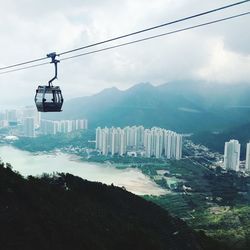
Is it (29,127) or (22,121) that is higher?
(22,121)

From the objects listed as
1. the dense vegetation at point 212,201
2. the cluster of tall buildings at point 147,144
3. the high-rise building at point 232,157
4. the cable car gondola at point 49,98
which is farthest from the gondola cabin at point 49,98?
the cluster of tall buildings at point 147,144

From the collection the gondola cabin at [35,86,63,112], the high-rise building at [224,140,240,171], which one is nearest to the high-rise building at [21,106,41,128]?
the high-rise building at [224,140,240,171]

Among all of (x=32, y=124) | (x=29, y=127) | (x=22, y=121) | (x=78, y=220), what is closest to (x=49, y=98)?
(x=78, y=220)

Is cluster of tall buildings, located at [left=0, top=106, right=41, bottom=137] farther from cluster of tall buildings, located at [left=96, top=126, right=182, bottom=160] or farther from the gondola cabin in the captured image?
the gondola cabin

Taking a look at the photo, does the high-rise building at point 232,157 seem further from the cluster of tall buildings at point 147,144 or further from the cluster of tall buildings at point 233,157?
the cluster of tall buildings at point 147,144

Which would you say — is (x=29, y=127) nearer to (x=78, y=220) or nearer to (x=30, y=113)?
(x=30, y=113)

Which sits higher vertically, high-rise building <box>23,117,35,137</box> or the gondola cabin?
the gondola cabin
